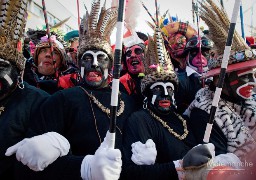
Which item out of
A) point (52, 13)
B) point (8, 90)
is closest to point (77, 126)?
point (8, 90)

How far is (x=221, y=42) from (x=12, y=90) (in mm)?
2134

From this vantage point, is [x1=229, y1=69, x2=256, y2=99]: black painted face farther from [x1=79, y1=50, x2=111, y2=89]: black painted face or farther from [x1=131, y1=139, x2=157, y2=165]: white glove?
[x1=79, y1=50, x2=111, y2=89]: black painted face

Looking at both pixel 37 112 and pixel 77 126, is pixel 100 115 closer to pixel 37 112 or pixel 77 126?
pixel 77 126

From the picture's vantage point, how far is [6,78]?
2.49 metres

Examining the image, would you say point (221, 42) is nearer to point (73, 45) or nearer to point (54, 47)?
point (54, 47)

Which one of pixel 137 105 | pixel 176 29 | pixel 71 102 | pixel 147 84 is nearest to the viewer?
pixel 71 102

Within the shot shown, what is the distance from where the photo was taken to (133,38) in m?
4.31

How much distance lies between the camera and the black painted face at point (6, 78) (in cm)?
249

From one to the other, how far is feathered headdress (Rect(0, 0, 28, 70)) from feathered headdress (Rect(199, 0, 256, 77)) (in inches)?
74.0

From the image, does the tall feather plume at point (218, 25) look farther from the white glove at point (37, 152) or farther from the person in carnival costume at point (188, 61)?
the white glove at point (37, 152)

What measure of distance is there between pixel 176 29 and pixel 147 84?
253cm

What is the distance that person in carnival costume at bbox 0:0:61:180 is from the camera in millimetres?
2416

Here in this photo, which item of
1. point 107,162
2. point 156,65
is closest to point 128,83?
point 156,65

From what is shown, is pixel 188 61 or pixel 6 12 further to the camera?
pixel 188 61
